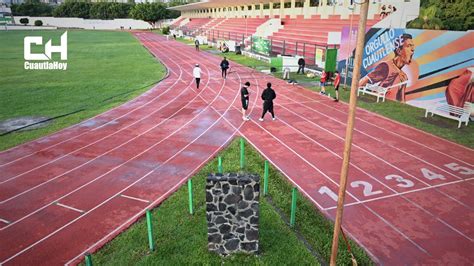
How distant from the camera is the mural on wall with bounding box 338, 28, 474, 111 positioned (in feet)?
45.7

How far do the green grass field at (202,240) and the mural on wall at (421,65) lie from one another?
34.1 feet

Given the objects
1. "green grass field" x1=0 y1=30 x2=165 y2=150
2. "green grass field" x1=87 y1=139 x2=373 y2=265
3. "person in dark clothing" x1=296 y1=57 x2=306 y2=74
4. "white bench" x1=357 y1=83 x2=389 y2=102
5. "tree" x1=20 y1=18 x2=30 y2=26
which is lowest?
"green grass field" x1=87 y1=139 x2=373 y2=265

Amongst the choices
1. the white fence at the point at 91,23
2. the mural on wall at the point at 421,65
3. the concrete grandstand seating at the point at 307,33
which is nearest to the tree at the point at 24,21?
the white fence at the point at 91,23

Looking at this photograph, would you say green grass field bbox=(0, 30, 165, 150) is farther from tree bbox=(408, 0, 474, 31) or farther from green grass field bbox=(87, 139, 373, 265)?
tree bbox=(408, 0, 474, 31)

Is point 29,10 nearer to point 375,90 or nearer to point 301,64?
point 301,64

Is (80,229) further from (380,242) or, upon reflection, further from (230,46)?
(230,46)

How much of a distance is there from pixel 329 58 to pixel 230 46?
771 inches

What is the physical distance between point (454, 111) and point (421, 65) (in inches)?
121

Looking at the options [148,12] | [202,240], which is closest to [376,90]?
[202,240]

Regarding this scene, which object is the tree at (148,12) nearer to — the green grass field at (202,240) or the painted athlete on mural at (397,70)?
the painted athlete on mural at (397,70)

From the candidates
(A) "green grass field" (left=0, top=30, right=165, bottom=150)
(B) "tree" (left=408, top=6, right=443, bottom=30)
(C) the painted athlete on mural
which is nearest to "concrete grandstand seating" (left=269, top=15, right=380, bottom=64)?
(B) "tree" (left=408, top=6, right=443, bottom=30)

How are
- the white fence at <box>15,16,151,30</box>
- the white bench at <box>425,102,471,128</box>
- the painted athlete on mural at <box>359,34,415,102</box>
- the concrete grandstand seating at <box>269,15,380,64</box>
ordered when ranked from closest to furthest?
1. the white bench at <box>425,102,471,128</box>
2. the painted athlete on mural at <box>359,34,415,102</box>
3. the concrete grandstand seating at <box>269,15,380,64</box>
4. the white fence at <box>15,16,151,30</box>

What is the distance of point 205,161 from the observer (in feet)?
33.9

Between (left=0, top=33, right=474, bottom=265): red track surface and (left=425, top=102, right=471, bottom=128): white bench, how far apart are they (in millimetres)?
1998
